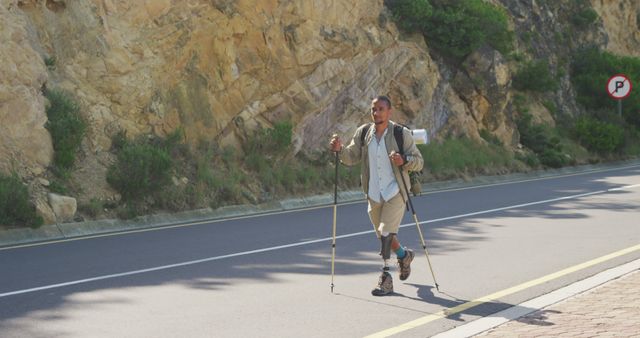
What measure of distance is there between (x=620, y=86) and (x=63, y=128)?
87.3ft

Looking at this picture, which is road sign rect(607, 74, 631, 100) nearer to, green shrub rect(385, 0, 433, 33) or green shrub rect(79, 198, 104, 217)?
green shrub rect(385, 0, 433, 33)

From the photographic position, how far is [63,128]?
57.4 ft

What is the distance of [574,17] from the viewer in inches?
1704

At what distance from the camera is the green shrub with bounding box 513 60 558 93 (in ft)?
117

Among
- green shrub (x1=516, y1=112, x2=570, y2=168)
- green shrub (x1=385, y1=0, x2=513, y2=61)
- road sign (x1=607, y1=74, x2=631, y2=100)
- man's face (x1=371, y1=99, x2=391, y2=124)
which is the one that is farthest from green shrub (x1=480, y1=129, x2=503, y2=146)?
man's face (x1=371, y1=99, x2=391, y2=124)

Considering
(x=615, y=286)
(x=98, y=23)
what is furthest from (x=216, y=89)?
(x=615, y=286)

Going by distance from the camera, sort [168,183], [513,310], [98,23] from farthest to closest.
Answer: [98,23]
[168,183]
[513,310]

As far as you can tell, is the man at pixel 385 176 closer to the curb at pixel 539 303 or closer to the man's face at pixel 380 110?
the man's face at pixel 380 110

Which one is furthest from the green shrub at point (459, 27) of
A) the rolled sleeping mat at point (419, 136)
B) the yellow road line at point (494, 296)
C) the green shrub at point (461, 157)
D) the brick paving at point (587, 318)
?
the brick paving at point (587, 318)

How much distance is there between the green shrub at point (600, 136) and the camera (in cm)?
3484

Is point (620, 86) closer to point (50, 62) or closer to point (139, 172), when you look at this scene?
point (139, 172)

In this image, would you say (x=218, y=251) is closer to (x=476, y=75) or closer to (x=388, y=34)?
(x=388, y=34)

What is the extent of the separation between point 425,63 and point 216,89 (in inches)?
346

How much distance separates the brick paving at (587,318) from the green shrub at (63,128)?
450 inches
